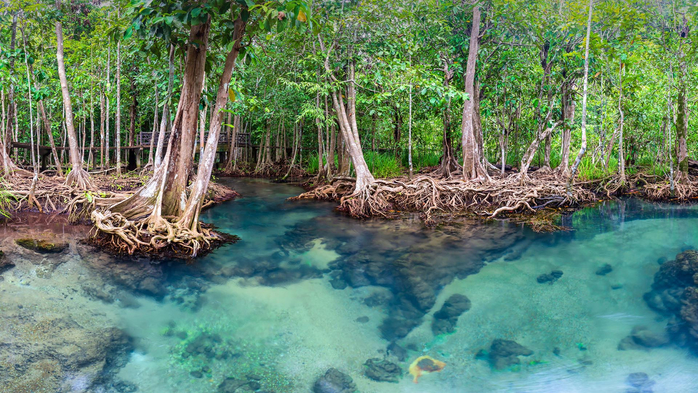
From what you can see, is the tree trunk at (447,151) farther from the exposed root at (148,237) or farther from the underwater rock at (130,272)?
the underwater rock at (130,272)

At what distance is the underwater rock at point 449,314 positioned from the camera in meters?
4.48

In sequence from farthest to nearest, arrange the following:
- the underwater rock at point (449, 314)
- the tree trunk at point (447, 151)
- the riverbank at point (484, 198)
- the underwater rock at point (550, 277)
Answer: the tree trunk at point (447, 151), the riverbank at point (484, 198), the underwater rock at point (550, 277), the underwater rock at point (449, 314)

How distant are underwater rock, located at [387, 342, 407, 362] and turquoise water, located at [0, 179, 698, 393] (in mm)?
48

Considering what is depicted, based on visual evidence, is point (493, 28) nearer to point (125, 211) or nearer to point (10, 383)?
point (125, 211)

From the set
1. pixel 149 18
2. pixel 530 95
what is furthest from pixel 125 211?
pixel 530 95

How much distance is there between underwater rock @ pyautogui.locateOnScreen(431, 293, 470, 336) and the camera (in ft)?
14.7

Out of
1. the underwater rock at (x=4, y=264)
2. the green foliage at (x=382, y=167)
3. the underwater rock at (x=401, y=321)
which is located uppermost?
the green foliage at (x=382, y=167)

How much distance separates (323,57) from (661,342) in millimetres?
8778

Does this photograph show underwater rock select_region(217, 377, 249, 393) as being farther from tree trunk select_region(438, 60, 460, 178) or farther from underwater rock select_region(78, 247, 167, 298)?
tree trunk select_region(438, 60, 460, 178)

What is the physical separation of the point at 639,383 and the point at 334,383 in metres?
2.61

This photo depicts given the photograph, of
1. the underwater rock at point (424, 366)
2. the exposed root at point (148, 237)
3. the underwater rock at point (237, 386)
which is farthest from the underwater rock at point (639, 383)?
the exposed root at point (148, 237)

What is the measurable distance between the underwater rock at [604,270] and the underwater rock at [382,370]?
3957 mm

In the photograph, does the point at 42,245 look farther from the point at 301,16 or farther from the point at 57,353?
the point at 301,16

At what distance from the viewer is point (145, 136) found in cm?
1792
